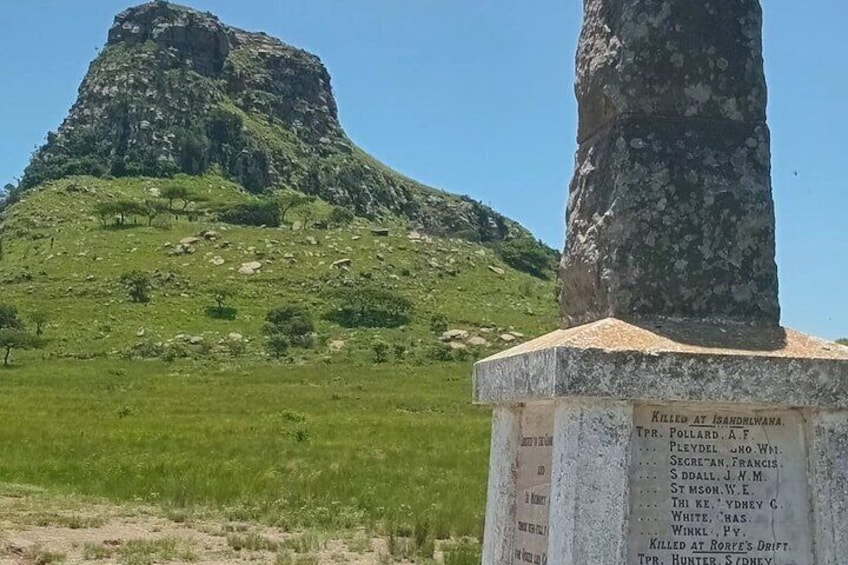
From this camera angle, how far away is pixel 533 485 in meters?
5.29

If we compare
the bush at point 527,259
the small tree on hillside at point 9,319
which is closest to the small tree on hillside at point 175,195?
the bush at point 527,259

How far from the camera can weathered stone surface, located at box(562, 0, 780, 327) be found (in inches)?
206

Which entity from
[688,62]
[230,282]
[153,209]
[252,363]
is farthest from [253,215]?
[688,62]

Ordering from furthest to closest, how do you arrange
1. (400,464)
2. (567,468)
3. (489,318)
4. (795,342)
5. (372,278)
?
(372,278), (489,318), (400,464), (795,342), (567,468)

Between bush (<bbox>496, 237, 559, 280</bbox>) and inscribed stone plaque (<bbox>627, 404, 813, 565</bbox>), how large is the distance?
4592 inches

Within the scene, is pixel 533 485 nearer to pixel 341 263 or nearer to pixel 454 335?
pixel 454 335

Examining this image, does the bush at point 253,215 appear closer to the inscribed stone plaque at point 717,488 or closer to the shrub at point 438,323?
the shrub at point 438,323

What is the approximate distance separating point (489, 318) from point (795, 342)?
77.3 metres

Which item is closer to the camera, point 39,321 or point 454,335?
point 39,321

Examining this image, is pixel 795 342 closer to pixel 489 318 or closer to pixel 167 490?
pixel 167 490

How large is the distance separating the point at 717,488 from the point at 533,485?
907 millimetres

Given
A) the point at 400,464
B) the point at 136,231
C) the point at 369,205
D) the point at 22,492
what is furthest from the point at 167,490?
the point at 369,205

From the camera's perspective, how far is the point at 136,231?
338 feet

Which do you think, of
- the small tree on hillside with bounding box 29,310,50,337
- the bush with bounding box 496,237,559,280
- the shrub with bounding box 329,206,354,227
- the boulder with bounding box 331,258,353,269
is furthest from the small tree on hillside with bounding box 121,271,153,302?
the bush with bounding box 496,237,559,280
